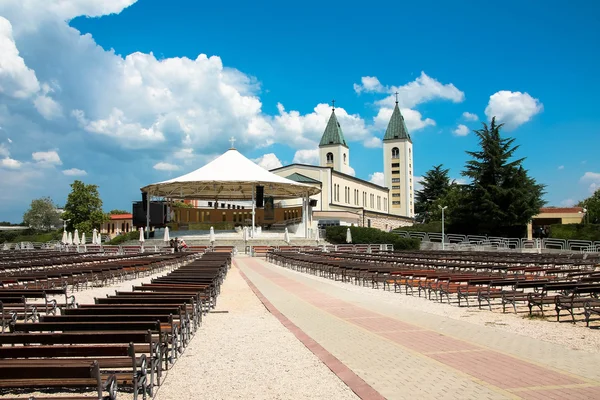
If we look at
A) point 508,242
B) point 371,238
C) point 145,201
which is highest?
point 145,201

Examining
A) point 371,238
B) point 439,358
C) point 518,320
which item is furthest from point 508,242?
point 439,358

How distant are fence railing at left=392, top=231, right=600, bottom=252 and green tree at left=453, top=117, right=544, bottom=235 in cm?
216

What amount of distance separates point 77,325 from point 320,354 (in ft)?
10.2

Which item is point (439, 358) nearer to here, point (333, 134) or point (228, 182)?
point (228, 182)

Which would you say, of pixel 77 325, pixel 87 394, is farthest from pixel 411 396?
pixel 77 325

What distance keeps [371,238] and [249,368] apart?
49532 millimetres

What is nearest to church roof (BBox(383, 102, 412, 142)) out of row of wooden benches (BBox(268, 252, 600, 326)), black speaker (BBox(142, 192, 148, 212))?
black speaker (BBox(142, 192, 148, 212))

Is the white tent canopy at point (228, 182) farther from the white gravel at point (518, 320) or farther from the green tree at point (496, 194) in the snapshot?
the white gravel at point (518, 320)

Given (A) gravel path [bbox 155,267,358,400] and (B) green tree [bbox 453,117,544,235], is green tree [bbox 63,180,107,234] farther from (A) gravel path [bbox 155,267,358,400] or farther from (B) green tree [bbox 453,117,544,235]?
(A) gravel path [bbox 155,267,358,400]

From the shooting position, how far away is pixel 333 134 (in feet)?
Result: 365

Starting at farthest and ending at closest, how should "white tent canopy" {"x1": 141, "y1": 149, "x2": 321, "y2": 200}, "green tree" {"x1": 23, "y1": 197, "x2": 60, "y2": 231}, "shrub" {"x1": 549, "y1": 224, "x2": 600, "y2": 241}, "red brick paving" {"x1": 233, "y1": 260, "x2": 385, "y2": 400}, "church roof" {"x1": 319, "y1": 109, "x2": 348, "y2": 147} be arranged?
1. "church roof" {"x1": 319, "y1": 109, "x2": 348, "y2": 147}
2. "green tree" {"x1": 23, "y1": 197, "x2": 60, "y2": 231}
3. "white tent canopy" {"x1": 141, "y1": 149, "x2": 321, "y2": 200}
4. "shrub" {"x1": 549, "y1": 224, "x2": 600, "y2": 241}
5. "red brick paving" {"x1": 233, "y1": 260, "x2": 385, "y2": 400}

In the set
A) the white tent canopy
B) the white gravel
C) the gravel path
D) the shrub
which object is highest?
the white tent canopy

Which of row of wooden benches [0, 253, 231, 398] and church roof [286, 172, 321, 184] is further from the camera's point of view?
church roof [286, 172, 321, 184]

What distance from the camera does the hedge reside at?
54.6 meters
